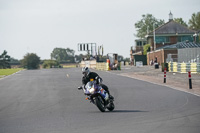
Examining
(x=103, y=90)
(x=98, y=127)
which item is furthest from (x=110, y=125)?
(x=103, y=90)

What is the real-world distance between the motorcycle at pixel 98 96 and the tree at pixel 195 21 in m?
119

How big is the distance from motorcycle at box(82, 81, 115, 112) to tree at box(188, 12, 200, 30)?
119m

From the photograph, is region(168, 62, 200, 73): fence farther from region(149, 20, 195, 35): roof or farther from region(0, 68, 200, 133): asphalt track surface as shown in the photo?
region(149, 20, 195, 35): roof

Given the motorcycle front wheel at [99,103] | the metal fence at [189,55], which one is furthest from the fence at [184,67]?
the motorcycle front wheel at [99,103]

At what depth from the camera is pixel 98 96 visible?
42.8 ft

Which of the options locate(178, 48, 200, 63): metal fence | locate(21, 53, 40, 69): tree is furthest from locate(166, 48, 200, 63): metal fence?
locate(21, 53, 40, 69): tree

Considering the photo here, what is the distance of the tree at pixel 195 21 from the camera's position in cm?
12900

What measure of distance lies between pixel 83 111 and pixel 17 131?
4.07 metres

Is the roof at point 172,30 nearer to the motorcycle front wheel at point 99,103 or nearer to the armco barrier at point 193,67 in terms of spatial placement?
the armco barrier at point 193,67

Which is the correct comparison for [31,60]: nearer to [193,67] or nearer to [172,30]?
[172,30]

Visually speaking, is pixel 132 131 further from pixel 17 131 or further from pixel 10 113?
pixel 10 113

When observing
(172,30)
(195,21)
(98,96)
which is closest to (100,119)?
(98,96)

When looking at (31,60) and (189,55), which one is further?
(31,60)

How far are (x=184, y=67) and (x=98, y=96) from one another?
31.6 metres
